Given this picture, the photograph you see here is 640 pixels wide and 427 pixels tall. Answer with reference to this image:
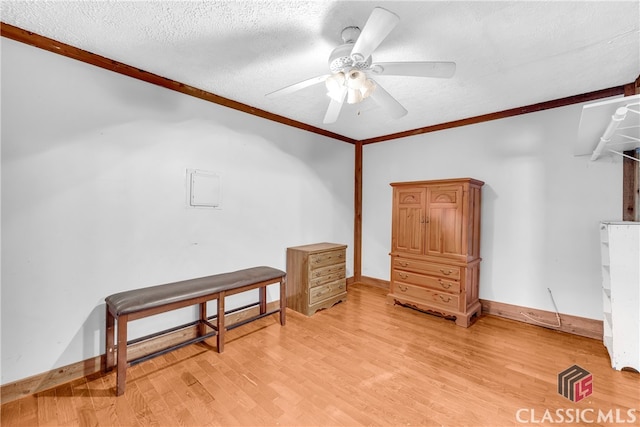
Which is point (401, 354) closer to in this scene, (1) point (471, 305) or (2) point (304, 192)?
(1) point (471, 305)

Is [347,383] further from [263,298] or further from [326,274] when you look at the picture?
[326,274]

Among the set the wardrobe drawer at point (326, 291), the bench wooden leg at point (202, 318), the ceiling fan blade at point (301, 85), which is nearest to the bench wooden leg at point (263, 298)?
the wardrobe drawer at point (326, 291)

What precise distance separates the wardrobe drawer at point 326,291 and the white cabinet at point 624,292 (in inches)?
101

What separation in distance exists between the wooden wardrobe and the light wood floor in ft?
1.26

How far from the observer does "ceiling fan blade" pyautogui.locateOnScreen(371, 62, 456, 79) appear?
1667 mm

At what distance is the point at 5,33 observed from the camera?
6.00ft

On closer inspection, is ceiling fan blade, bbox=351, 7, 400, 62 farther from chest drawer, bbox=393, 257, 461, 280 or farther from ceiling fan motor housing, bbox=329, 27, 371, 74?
chest drawer, bbox=393, 257, 461, 280

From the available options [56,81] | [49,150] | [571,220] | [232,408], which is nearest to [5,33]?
[56,81]

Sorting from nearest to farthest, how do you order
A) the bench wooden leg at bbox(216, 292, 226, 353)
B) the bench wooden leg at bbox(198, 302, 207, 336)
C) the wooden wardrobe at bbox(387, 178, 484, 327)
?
1. the bench wooden leg at bbox(216, 292, 226, 353)
2. the bench wooden leg at bbox(198, 302, 207, 336)
3. the wooden wardrobe at bbox(387, 178, 484, 327)

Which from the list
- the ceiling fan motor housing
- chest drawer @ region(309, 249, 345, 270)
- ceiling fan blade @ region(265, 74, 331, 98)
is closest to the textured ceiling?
the ceiling fan motor housing

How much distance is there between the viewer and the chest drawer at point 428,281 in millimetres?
3112

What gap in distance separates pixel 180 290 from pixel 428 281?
269 centimetres

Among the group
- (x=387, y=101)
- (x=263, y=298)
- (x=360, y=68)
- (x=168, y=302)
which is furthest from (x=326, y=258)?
(x=360, y=68)

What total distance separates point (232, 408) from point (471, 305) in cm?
275
